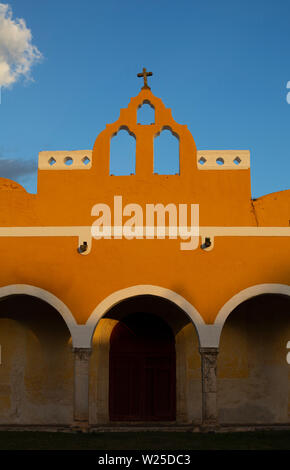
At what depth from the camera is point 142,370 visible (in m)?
14.0

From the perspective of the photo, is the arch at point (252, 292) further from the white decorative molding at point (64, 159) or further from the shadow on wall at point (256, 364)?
the white decorative molding at point (64, 159)

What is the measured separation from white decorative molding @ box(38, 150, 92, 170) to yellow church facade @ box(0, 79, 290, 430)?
0.03 m

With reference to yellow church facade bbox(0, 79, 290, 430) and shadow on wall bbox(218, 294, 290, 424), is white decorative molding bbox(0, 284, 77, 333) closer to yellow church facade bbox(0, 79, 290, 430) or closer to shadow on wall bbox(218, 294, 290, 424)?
yellow church facade bbox(0, 79, 290, 430)

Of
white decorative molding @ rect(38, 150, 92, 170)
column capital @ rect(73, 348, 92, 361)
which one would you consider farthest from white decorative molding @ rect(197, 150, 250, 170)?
column capital @ rect(73, 348, 92, 361)

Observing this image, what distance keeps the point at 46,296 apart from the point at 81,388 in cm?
206

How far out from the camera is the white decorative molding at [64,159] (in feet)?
42.0

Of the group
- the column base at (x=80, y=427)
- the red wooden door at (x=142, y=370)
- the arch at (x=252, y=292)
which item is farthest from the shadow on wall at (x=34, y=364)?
the arch at (x=252, y=292)

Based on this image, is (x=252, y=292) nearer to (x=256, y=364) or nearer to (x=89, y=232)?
(x=256, y=364)

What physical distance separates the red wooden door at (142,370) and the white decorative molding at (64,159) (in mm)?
4134

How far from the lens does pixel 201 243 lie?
1211cm

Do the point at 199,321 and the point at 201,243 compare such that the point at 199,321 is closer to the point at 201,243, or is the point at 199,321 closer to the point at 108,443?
the point at 201,243

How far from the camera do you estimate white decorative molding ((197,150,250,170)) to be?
12656 mm

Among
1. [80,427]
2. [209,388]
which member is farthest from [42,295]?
[209,388]
